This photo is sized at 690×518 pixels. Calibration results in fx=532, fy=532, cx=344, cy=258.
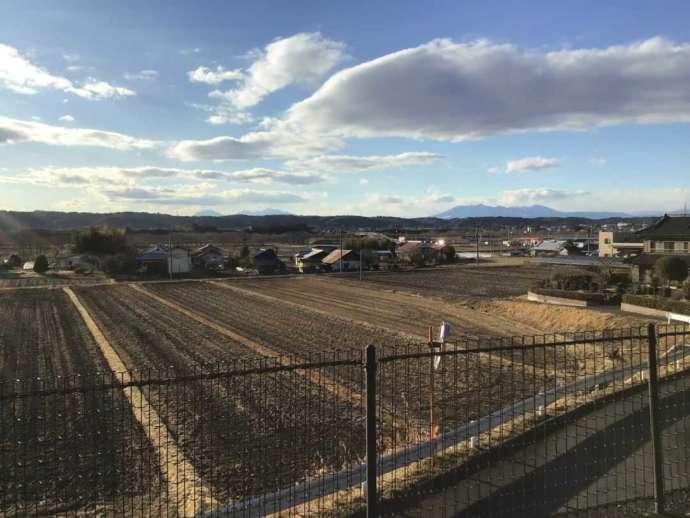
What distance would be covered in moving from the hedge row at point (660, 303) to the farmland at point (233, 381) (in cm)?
219

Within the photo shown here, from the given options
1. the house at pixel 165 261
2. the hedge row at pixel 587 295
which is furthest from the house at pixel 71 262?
the hedge row at pixel 587 295

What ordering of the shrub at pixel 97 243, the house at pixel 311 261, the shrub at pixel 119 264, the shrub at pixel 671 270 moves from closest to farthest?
the shrub at pixel 671 270
the shrub at pixel 119 264
the house at pixel 311 261
the shrub at pixel 97 243

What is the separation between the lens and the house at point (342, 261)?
194 ft

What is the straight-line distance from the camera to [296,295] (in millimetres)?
37031

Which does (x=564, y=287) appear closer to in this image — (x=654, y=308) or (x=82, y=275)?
(x=654, y=308)

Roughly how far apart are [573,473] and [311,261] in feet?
181

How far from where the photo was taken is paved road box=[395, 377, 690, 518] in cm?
507

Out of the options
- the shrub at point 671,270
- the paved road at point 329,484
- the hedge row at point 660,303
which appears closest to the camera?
the paved road at point 329,484

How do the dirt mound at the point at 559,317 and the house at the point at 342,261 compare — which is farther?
the house at the point at 342,261

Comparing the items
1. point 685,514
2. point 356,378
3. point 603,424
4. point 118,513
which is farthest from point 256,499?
point 356,378

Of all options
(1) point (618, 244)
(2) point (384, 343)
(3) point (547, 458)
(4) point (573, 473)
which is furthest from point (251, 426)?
(1) point (618, 244)

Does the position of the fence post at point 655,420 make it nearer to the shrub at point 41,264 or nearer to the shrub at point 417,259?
the shrub at point 417,259

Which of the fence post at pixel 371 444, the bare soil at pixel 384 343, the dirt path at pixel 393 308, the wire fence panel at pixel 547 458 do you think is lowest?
the dirt path at pixel 393 308

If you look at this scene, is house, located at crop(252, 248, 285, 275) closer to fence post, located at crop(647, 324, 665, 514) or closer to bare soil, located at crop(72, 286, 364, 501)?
bare soil, located at crop(72, 286, 364, 501)
